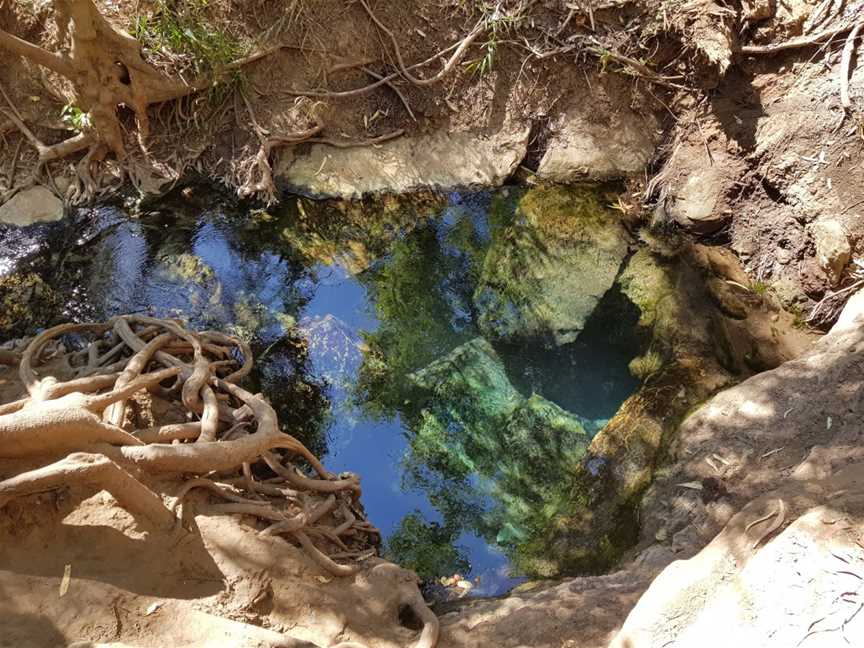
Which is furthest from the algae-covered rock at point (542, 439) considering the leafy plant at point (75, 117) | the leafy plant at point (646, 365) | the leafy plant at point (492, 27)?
the leafy plant at point (75, 117)

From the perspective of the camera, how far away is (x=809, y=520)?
1742 millimetres

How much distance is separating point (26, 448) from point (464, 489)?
246 centimetres

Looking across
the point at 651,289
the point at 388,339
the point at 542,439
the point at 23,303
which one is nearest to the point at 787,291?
the point at 651,289

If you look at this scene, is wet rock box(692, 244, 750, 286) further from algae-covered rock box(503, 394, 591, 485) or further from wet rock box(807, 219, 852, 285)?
algae-covered rock box(503, 394, 591, 485)

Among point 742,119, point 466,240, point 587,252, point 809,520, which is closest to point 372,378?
point 466,240

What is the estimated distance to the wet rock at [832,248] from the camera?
4398 millimetres

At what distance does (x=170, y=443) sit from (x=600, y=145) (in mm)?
4923

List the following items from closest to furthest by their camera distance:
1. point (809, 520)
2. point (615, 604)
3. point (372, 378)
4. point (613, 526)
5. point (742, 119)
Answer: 1. point (809, 520)
2. point (615, 604)
3. point (613, 526)
4. point (372, 378)
5. point (742, 119)

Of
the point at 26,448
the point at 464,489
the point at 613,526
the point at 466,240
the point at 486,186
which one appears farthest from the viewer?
the point at 486,186

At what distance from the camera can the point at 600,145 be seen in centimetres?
616

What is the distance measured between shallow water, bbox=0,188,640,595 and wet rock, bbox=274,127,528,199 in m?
0.21

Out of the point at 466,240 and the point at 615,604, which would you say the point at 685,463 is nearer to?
the point at 615,604

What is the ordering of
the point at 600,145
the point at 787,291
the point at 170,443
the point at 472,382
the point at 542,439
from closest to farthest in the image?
1. the point at 170,443
2. the point at 542,439
3. the point at 472,382
4. the point at 787,291
5. the point at 600,145

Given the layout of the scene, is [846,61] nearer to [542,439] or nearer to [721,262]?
[721,262]
